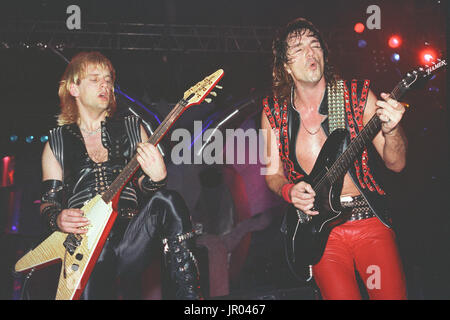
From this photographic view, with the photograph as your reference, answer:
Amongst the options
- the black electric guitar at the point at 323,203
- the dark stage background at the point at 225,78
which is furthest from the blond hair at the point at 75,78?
the black electric guitar at the point at 323,203

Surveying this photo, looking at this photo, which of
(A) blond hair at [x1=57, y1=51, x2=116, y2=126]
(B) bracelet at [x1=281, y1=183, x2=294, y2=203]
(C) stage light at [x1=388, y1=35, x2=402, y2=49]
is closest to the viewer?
(B) bracelet at [x1=281, y1=183, x2=294, y2=203]

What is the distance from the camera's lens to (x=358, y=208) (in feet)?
9.54

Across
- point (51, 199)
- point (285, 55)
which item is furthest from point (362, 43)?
point (51, 199)

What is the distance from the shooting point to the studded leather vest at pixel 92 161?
3.29 meters

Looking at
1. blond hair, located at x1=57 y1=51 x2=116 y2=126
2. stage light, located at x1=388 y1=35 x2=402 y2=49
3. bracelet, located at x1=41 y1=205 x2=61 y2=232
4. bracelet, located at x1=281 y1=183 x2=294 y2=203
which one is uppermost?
stage light, located at x1=388 y1=35 x2=402 y2=49

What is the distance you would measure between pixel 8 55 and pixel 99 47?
1186 millimetres

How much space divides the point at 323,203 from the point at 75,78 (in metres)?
2.22

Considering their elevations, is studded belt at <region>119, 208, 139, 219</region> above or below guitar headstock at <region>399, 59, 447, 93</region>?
below

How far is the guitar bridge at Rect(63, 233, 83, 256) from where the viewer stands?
9.84 ft

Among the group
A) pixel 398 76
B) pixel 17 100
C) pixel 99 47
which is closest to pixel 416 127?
pixel 398 76

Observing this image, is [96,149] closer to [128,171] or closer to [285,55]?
[128,171]

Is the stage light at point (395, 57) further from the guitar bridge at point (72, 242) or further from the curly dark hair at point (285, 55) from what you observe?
the guitar bridge at point (72, 242)

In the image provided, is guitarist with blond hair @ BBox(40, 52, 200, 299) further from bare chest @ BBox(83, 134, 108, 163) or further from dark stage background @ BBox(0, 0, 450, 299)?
dark stage background @ BBox(0, 0, 450, 299)

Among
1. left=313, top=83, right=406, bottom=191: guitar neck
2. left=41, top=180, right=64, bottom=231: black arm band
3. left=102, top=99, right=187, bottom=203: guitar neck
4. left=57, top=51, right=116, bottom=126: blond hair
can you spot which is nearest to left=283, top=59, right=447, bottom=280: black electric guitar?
left=313, top=83, right=406, bottom=191: guitar neck
